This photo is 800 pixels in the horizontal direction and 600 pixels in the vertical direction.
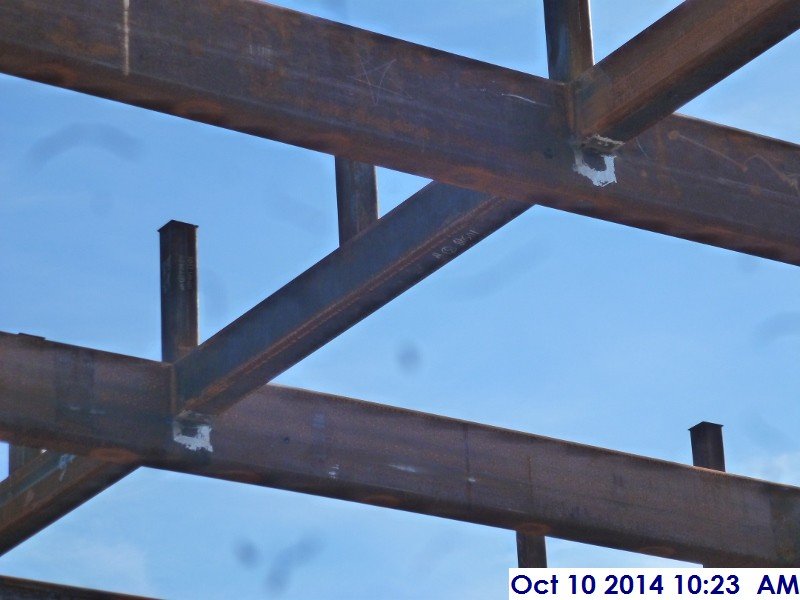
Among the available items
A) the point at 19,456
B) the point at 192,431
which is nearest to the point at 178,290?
the point at 192,431

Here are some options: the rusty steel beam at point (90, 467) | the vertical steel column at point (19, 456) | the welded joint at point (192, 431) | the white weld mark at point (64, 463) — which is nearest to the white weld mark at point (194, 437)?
the welded joint at point (192, 431)

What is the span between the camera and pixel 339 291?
777cm

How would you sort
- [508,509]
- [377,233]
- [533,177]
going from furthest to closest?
[508,509], [377,233], [533,177]

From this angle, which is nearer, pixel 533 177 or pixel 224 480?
pixel 533 177

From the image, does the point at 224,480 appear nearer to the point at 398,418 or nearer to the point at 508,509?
the point at 398,418

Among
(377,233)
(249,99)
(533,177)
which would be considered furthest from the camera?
(377,233)

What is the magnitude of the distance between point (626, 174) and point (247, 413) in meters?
2.88

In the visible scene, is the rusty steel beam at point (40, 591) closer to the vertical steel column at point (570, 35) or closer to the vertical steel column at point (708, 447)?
the vertical steel column at point (708, 447)

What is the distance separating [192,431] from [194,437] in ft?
0.11

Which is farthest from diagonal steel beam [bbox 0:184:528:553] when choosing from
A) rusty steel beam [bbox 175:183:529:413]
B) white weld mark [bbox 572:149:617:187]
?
white weld mark [bbox 572:149:617:187]

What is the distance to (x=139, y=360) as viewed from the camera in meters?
8.69

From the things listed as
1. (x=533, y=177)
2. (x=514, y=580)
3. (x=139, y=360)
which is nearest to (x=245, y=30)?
(x=533, y=177)

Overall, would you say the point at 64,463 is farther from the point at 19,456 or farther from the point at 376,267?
the point at 376,267

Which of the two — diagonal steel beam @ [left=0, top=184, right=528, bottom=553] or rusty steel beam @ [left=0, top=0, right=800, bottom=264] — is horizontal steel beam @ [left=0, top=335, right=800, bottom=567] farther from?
rusty steel beam @ [left=0, top=0, right=800, bottom=264]
